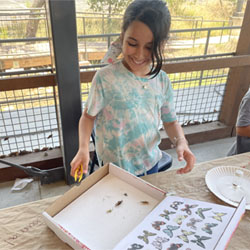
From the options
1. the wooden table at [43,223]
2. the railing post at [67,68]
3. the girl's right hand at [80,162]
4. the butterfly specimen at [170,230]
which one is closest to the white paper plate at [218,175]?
the wooden table at [43,223]

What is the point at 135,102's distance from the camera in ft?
2.95

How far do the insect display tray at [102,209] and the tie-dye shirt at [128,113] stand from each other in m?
0.18

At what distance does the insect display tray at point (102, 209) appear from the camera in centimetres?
60

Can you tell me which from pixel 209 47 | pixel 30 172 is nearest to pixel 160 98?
pixel 30 172

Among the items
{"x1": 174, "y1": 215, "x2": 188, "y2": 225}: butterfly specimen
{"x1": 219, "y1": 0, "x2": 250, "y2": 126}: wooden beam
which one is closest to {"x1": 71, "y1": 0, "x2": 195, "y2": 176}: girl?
{"x1": 174, "y1": 215, "x2": 188, "y2": 225}: butterfly specimen

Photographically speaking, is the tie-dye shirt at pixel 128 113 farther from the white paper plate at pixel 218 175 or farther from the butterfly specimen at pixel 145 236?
the butterfly specimen at pixel 145 236

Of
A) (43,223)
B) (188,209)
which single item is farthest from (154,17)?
(43,223)

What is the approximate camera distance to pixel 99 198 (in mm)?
710

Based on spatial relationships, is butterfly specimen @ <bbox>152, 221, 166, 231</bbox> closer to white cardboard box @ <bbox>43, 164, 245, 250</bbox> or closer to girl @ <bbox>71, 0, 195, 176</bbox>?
white cardboard box @ <bbox>43, 164, 245, 250</bbox>

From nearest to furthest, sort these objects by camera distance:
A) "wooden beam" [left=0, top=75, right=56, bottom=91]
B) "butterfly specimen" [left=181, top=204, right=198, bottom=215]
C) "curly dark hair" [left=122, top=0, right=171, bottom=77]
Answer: "butterfly specimen" [left=181, top=204, right=198, bottom=215] → "curly dark hair" [left=122, top=0, right=171, bottom=77] → "wooden beam" [left=0, top=75, right=56, bottom=91]

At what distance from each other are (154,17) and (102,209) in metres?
0.60

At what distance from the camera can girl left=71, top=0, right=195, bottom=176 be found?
77cm

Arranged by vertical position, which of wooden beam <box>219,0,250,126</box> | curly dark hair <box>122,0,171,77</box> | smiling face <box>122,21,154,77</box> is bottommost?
wooden beam <box>219,0,250,126</box>

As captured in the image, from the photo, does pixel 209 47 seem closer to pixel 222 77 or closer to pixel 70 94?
pixel 222 77
